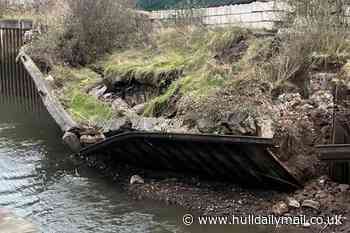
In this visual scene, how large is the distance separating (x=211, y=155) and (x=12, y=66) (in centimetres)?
1514

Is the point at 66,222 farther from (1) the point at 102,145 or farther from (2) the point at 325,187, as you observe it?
(2) the point at 325,187

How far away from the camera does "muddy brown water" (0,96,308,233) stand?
7605 mm

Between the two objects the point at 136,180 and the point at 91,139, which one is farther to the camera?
the point at 91,139

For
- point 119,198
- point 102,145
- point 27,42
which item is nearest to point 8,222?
point 119,198

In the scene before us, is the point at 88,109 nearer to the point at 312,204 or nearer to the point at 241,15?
the point at 241,15

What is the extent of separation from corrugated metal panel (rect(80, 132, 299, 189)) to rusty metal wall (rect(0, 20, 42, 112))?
37.9ft

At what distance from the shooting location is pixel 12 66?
70.9 ft

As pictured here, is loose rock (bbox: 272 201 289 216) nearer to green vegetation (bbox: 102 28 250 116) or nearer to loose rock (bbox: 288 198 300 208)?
loose rock (bbox: 288 198 300 208)

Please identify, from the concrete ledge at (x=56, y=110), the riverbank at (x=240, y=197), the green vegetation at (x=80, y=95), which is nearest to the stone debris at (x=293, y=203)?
the riverbank at (x=240, y=197)

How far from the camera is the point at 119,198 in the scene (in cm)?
878

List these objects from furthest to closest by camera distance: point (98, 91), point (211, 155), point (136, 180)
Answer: point (98, 91) < point (136, 180) < point (211, 155)

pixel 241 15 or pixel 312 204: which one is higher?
pixel 241 15

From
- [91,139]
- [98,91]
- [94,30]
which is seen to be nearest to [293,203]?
[91,139]

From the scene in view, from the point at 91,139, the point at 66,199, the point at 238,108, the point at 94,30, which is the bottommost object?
the point at 66,199
